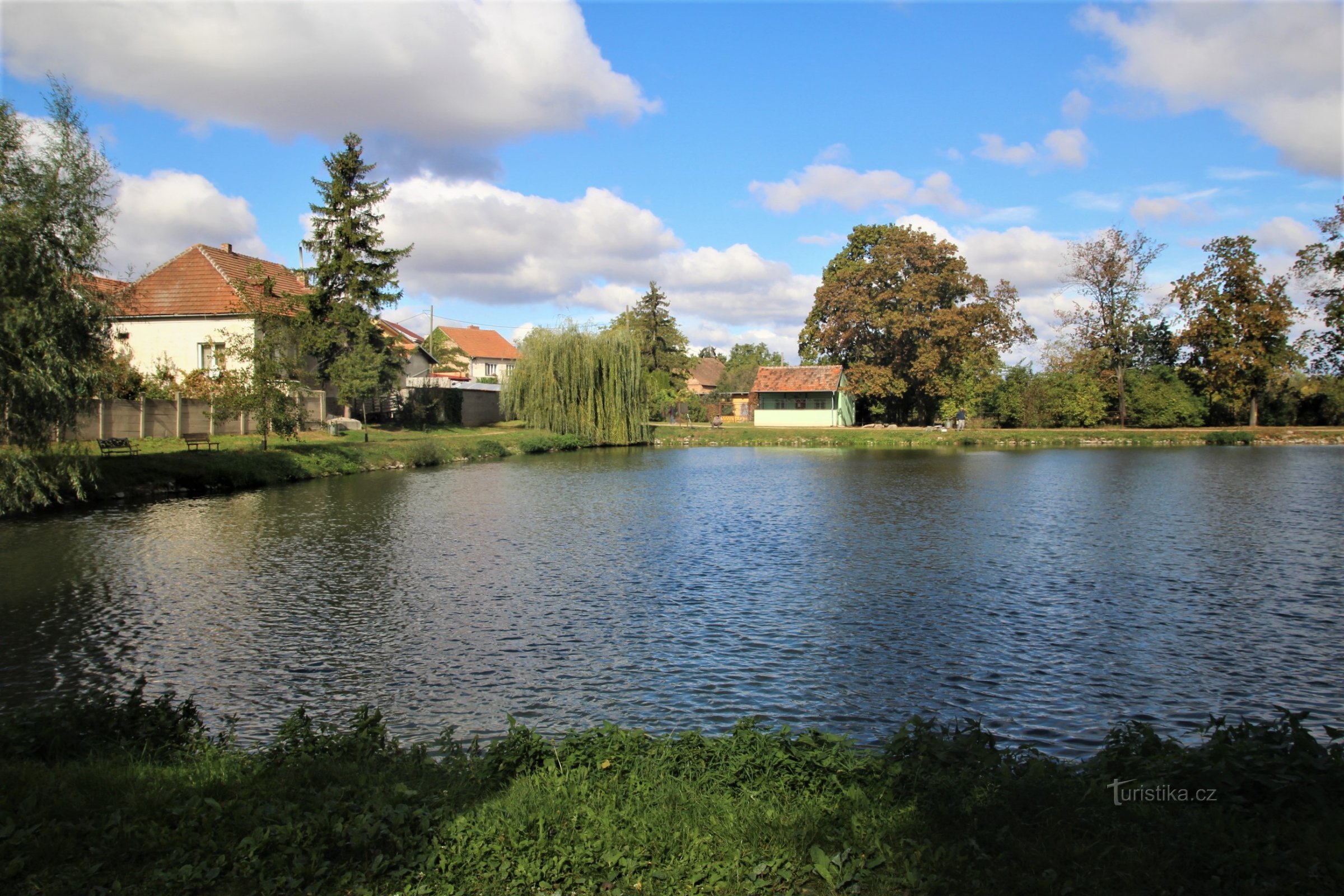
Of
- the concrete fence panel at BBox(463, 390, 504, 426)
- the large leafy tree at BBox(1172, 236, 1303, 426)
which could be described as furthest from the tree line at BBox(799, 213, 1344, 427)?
the concrete fence panel at BBox(463, 390, 504, 426)

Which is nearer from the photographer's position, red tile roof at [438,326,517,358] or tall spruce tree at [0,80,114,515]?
tall spruce tree at [0,80,114,515]

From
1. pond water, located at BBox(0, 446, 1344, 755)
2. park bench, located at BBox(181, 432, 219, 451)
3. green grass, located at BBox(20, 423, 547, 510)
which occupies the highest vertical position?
park bench, located at BBox(181, 432, 219, 451)

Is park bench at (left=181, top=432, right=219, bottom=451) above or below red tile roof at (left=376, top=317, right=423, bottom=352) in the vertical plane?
below

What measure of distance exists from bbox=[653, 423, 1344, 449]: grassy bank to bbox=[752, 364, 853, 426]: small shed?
7.77 meters

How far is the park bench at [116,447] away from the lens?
26.3 metres

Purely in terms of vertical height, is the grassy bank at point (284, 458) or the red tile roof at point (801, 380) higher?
the red tile roof at point (801, 380)

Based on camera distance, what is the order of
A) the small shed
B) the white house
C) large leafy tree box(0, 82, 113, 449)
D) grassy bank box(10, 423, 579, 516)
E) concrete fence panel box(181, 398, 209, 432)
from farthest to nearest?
1. the small shed
2. the white house
3. concrete fence panel box(181, 398, 209, 432)
4. grassy bank box(10, 423, 579, 516)
5. large leafy tree box(0, 82, 113, 449)

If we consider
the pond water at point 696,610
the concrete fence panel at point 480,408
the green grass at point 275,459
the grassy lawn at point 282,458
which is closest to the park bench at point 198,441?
the grassy lawn at point 282,458

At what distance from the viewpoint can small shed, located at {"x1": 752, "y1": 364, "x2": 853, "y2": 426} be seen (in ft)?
228

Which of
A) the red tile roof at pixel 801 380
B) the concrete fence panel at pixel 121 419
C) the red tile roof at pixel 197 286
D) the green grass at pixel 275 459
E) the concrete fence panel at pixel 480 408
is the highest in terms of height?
the red tile roof at pixel 197 286

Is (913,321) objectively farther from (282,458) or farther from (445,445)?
(282,458)

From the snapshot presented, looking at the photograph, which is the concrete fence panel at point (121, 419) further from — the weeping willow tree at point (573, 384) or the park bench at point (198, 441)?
the weeping willow tree at point (573, 384)

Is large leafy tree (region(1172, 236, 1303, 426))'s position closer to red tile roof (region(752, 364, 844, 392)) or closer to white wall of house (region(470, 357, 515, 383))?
red tile roof (region(752, 364, 844, 392))

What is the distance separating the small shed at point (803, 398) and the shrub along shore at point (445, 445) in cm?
288
